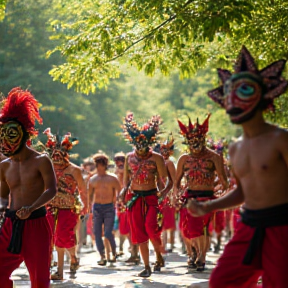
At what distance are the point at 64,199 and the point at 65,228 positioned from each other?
49 centimetres

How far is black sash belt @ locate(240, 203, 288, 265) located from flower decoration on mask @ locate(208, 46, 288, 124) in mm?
834

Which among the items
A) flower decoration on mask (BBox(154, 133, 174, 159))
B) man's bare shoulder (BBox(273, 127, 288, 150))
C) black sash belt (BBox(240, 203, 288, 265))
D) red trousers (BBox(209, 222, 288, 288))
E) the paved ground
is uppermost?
flower decoration on mask (BBox(154, 133, 174, 159))

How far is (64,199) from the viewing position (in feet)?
42.8

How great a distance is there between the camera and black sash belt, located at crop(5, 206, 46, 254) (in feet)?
26.6

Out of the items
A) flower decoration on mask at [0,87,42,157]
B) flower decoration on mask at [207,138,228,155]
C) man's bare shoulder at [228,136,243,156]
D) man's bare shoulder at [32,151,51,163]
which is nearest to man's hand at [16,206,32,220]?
man's bare shoulder at [32,151,51,163]

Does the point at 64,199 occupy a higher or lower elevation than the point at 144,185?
lower

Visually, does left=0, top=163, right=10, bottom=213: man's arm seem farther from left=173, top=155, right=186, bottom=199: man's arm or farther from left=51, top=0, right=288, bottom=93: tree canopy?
left=173, top=155, right=186, bottom=199: man's arm

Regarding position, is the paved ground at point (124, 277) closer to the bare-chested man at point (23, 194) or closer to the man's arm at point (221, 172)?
the man's arm at point (221, 172)

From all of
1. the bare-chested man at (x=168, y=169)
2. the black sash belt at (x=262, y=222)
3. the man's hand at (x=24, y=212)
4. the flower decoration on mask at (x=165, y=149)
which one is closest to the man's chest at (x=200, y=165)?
the bare-chested man at (x=168, y=169)

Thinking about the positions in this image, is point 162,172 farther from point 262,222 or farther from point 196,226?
point 262,222

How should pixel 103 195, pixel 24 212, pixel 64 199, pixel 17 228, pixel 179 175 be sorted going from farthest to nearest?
pixel 103 195
pixel 179 175
pixel 64 199
pixel 17 228
pixel 24 212

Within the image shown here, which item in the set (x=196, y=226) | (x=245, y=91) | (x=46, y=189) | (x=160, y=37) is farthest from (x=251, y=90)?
(x=196, y=226)

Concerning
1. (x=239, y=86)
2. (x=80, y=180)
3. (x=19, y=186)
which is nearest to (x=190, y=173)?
(x=80, y=180)

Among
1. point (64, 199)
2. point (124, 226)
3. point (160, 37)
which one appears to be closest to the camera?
point (160, 37)
